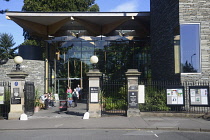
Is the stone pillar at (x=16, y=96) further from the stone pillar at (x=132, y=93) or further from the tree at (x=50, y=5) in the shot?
the tree at (x=50, y=5)

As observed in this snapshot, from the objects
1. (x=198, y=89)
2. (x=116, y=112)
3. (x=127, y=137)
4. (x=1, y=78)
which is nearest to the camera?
(x=127, y=137)

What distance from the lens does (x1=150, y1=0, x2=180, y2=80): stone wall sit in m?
17.6

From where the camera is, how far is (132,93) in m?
14.7

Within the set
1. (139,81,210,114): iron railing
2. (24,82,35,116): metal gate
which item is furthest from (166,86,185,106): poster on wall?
(24,82,35,116): metal gate

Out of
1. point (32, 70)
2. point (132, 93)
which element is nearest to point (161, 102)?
point (132, 93)

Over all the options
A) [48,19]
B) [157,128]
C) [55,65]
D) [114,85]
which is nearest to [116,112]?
[114,85]

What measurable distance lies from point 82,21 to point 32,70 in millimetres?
6705

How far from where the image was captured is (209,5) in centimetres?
1625

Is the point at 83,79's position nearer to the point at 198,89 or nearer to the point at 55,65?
the point at 55,65

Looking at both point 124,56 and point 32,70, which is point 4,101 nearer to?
point 32,70

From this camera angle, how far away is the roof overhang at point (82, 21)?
76.6ft

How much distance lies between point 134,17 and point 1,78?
13.3 meters

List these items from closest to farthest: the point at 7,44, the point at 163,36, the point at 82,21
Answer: the point at 163,36
the point at 82,21
the point at 7,44

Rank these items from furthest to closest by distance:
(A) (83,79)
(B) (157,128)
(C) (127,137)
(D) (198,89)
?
(A) (83,79) < (D) (198,89) < (B) (157,128) < (C) (127,137)
